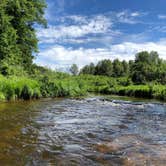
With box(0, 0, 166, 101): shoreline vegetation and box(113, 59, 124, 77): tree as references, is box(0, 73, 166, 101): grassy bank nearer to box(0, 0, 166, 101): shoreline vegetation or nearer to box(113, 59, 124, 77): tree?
box(0, 0, 166, 101): shoreline vegetation

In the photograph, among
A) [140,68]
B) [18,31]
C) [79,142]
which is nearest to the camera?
[79,142]

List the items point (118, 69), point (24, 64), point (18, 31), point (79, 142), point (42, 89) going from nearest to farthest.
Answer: point (79, 142) < point (42, 89) < point (18, 31) < point (24, 64) < point (118, 69)

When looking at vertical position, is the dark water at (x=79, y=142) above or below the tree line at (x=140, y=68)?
below

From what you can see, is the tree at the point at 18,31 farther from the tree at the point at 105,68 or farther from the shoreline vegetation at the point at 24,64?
the tree at the point at 105,68

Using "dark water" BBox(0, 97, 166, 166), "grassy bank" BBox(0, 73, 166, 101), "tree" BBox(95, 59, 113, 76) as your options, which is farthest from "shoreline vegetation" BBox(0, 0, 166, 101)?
"tree" BBox(95, 59, 113, 76)

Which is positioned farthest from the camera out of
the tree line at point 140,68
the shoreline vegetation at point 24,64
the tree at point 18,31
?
the tree line at point 140,68

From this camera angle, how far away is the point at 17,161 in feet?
18.1

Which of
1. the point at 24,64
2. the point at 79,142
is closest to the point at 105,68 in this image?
the point at 24,64

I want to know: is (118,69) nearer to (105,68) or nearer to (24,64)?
(105,68)

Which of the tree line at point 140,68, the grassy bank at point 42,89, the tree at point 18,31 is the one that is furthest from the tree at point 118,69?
the tree at point 18,31

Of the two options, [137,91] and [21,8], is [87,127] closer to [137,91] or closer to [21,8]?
[21,8]

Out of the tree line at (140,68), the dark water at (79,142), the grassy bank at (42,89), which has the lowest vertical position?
the dark water at (79,142)

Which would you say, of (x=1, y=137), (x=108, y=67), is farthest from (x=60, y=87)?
(x=108, y=67)

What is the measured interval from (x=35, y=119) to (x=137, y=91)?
25.2m
